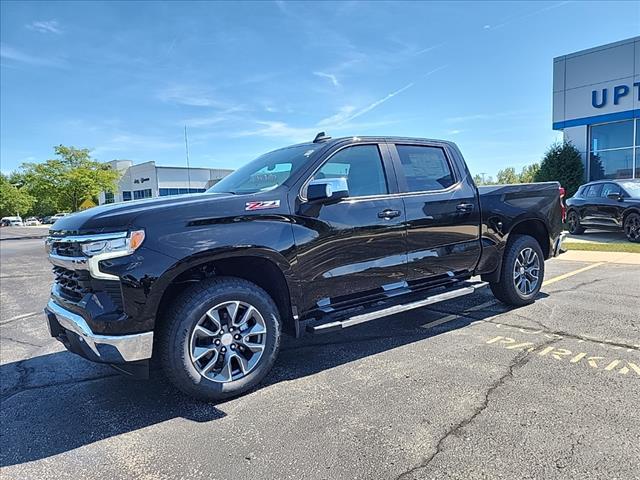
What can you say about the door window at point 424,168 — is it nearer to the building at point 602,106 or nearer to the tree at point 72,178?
the building at point 602,106

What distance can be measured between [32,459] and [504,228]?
191 inches

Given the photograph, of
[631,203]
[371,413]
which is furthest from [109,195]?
[371,413]

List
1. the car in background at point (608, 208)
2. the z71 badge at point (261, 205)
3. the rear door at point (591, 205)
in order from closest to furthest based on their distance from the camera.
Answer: the z71 badge at point (261, 205) < the car in background at point (608, 208) < the rear door at point (591, 205)

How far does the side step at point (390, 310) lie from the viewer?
12.5 ft

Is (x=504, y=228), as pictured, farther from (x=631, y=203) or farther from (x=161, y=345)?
(x=631, y=203)

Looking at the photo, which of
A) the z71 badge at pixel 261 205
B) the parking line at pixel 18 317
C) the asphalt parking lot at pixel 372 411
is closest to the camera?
the asphalt parking lot at pixel 372 411

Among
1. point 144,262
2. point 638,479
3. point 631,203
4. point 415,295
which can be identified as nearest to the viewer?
point 638,479

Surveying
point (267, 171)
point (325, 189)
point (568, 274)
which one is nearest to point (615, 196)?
point (568, 274)

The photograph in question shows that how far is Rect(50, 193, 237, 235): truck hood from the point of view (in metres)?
3.22

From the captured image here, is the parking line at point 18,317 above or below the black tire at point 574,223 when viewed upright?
below

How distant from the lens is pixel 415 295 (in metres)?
4.69

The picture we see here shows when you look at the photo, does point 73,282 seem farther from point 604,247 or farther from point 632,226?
point 632,226

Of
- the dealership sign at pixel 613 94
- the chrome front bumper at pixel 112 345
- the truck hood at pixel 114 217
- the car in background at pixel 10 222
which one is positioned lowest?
the car in background at pixel 10 222

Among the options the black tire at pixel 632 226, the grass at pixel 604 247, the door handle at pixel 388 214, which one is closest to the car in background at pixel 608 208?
the black tire at pixel 632 226
